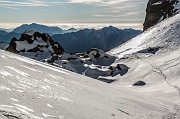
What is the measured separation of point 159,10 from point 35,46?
61.3m

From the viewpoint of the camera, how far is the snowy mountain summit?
63031 mm

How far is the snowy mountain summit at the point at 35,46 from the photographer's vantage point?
207ft

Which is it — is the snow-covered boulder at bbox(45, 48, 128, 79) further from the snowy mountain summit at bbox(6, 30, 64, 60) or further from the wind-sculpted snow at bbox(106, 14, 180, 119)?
the snowy mountain summit at bbox(6, 30, 64, 60)

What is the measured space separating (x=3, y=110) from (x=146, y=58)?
1813 inches

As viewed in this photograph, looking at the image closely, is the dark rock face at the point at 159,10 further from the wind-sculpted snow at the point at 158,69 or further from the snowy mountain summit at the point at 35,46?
the snowy mountain summit at the point at 35,46

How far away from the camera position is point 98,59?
185 feet

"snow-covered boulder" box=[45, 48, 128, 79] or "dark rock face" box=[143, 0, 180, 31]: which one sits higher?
"dark rock face" box=[143, 0, 180, 31]

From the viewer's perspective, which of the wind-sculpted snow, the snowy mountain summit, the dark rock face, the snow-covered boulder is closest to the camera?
the wind-sculpted snow

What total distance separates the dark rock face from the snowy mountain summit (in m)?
49.5

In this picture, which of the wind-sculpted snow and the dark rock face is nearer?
the wind-sculpted snow

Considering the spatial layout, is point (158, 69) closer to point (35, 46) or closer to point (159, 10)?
point (35, 46)

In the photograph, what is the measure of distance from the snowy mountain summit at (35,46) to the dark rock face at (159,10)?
49.5 metres

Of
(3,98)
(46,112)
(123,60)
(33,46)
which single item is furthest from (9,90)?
(33,46)

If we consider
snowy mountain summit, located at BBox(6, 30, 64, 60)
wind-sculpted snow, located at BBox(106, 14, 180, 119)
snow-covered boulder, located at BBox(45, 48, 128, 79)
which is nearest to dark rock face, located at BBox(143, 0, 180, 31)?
wind-sculpted snow, located at BBox(106, 14, 180, 119)
